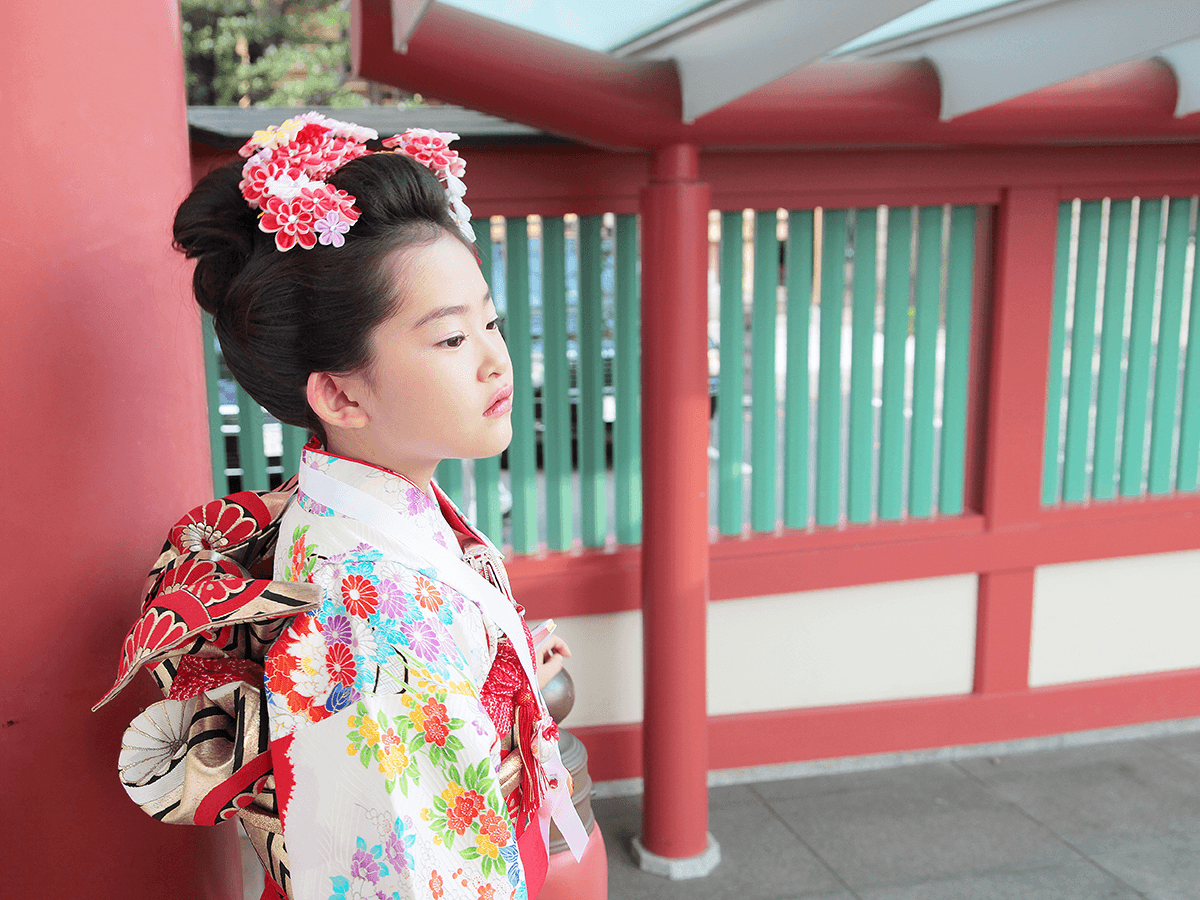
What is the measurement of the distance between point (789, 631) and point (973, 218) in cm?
168

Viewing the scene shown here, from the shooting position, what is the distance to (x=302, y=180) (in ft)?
3.99

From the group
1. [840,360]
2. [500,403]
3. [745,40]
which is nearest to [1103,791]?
[840,360]

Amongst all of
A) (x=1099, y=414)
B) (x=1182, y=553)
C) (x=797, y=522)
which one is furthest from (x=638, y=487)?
(x=1182, y=553)

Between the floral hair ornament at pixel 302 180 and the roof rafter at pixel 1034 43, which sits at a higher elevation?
the roof rafter at pixel 1034 43

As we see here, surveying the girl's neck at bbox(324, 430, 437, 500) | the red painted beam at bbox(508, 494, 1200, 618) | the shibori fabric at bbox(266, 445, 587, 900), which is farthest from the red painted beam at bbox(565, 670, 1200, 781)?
the shibori fabric at bbox(266, 445, 587, 900)

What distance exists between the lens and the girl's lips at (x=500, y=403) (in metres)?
1.38

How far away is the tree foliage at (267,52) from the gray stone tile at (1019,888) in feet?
38.6

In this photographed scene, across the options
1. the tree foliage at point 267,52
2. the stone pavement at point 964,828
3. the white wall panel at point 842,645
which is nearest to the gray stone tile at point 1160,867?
the stone pavement at point 964,828

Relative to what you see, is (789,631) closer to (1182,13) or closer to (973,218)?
(973,218)

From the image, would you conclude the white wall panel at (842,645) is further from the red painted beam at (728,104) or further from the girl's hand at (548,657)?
the girl's hand at (548,657)

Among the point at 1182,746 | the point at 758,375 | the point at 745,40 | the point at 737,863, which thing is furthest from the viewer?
the point at 1182,746

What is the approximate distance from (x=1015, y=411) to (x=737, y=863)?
6.33 ft

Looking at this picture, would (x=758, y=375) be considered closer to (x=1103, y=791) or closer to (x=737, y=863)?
(x=737, y=863)

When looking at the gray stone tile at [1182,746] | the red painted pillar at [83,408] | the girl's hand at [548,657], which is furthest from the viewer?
the gray stone tile at [1182,746]
